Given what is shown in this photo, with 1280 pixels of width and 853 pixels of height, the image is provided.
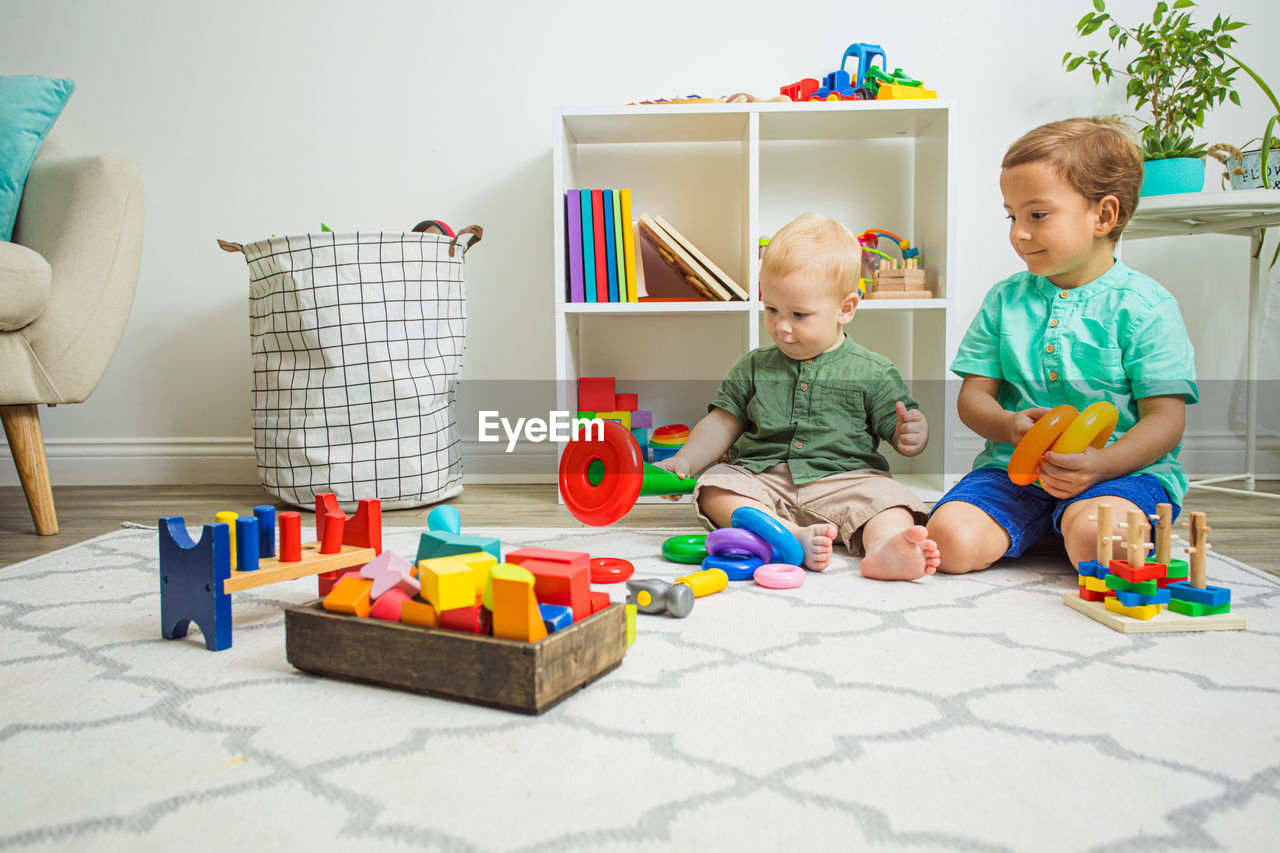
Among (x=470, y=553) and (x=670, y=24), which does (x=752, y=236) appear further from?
(x=470, y=553)

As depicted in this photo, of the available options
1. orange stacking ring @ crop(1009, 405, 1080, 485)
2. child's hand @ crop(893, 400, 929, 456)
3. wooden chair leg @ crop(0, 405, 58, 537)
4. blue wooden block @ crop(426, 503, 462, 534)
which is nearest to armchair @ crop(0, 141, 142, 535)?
wooden chair leg @ crop(0, 405, 58, 537)

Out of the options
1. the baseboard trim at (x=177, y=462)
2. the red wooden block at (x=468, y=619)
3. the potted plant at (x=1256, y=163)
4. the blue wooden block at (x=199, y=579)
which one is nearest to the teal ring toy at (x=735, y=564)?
the red wooden block at (x=468, y=619)

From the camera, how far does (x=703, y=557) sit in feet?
3.87

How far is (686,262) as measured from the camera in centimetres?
173

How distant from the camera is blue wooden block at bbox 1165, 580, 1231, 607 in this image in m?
0.87

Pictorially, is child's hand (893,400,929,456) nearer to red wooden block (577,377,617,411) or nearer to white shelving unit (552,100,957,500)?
white shelving unit (552,100,957,500)

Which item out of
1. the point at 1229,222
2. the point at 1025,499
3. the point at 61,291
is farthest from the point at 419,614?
the point at 1229,222

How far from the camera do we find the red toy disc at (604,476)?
46.5 inches

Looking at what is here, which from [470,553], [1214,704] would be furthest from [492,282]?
[1214,704]

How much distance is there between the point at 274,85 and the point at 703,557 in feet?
4.98

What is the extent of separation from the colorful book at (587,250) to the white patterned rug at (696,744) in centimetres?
95

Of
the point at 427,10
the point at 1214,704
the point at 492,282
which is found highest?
the point at 427,10

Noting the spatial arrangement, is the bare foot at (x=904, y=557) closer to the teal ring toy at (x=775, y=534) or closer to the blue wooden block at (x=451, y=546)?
the teal ring toy at (x=775, y=534)

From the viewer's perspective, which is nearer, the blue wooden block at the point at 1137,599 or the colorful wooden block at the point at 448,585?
the colorful wooden block at the point at 448,585
